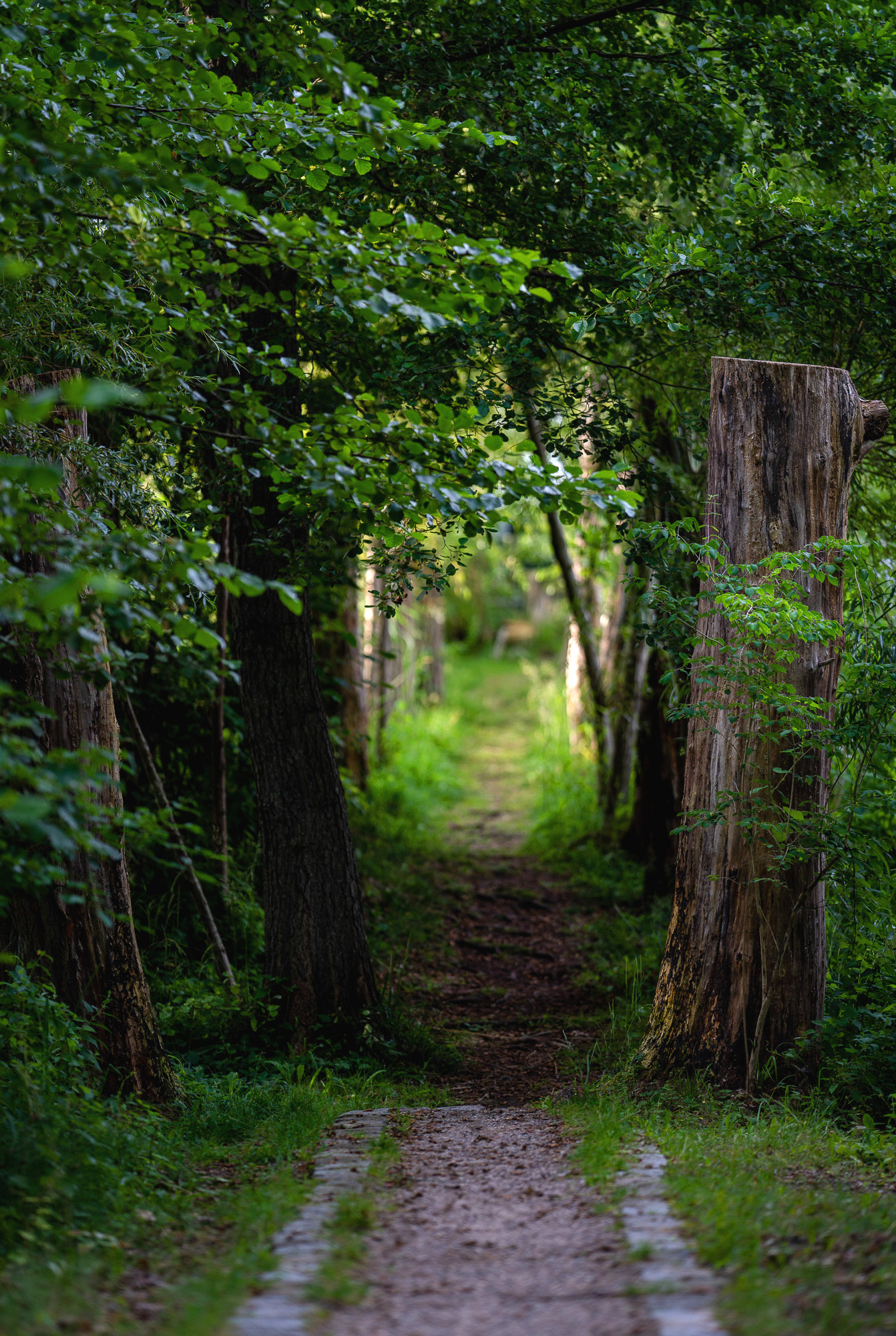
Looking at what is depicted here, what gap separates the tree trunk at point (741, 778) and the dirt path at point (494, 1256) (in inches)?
41.6

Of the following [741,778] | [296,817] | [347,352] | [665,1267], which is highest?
[347,352]

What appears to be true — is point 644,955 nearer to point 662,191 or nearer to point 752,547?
point 752,547

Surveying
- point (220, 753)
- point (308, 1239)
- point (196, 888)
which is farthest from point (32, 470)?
point (220, 753)

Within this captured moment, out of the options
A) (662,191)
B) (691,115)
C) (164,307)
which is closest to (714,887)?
(164,307)

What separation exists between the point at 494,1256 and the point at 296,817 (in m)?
3.12

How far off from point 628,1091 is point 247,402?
3.54 meters

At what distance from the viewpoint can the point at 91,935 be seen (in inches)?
173

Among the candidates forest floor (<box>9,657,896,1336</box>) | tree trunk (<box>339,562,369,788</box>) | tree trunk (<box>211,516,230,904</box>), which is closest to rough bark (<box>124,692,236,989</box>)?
tree trunk (<box>211,516,230,904</box>)

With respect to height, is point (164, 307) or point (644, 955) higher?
point (164, 307)

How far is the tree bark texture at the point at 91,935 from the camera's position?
4348 millimetres

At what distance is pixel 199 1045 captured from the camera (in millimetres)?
5562

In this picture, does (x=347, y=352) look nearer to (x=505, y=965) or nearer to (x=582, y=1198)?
(x=582, y=1198)

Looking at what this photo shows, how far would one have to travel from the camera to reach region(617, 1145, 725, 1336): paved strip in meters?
2.51

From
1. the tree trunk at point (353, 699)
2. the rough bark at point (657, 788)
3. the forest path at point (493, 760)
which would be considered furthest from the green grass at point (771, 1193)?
the forest path at point (493, 760)
